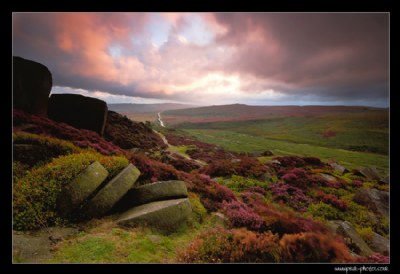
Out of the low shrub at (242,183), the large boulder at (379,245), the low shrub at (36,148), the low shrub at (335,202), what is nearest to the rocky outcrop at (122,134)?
the low shrub at (36,148)

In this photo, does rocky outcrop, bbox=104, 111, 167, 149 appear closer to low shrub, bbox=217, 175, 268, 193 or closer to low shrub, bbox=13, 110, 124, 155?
low shrub, bbox=13, 110, 124, 155

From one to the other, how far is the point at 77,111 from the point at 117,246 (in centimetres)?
1406

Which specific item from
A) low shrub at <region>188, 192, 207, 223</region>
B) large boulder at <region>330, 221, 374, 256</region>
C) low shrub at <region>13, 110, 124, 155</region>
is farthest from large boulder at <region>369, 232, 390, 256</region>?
low shrub at <region>13, 110, 124, 155</region>

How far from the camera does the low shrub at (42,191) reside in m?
7.31

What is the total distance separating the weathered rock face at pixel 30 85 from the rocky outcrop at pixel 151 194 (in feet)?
31.8

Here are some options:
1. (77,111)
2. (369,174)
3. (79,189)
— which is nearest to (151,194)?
(79,189)

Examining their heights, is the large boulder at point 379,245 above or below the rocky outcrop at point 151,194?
below

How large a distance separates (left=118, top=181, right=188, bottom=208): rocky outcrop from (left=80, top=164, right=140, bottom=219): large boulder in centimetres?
56

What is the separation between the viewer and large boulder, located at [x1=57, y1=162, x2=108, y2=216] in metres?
7.86

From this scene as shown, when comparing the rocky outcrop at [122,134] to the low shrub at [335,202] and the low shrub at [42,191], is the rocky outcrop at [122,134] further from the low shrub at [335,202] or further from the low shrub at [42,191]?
the low shrub at [335,202]
